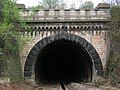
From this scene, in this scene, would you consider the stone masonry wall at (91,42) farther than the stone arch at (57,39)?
Yes

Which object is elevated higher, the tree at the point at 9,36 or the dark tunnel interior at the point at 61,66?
the tree at the point at 9,36

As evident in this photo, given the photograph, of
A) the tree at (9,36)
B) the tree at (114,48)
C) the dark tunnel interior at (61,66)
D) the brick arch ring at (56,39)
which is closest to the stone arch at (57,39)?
the brick arch ring at (56,39)

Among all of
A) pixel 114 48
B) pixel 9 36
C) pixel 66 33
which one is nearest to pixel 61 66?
pixel 66 33

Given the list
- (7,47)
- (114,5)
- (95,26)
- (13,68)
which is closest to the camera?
(7,47)

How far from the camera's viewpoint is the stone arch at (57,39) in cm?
2295

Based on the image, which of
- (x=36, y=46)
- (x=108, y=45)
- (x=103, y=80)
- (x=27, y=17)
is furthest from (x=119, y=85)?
(x=27, y=17)

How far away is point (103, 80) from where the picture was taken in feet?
74.3

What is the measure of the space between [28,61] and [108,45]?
19.4 ft

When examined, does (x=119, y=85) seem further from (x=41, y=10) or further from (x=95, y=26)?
(x=41, y=10)

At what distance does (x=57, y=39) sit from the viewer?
23281 millimetres

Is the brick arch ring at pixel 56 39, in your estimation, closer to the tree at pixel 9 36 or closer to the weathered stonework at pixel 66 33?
the weathered stonework at pixel 66 33

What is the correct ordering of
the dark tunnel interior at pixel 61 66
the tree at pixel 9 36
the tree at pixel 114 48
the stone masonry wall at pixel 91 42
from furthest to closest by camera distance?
the dark tunnel interior at pixel 61 66
the stone masonry wall at pixel 91 42
the tree at pixel 114 48
the tree at pixel 9 36

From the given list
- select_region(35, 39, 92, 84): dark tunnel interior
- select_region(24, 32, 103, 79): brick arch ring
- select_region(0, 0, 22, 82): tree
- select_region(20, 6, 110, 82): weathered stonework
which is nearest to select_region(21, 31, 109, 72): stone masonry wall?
select_region(20, 6, 110, 82): weathered stonework

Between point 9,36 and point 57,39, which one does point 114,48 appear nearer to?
point 57,39
